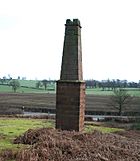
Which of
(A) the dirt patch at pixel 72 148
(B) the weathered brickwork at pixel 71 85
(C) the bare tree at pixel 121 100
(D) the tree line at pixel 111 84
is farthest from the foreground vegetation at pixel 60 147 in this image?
(D) the tree line at pixel 111 84

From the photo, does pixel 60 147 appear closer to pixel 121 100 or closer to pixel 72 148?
pixel 72 148

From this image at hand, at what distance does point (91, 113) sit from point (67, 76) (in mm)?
39312

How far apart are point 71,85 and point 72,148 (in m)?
4.68

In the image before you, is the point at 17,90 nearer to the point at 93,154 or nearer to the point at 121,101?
the point at 121,101

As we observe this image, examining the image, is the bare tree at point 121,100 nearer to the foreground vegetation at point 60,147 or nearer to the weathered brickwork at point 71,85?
the weathered brickwork at point 71,85

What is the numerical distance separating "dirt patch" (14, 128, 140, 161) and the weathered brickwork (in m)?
1.39

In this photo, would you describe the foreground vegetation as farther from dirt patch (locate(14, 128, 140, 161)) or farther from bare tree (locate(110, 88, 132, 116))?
bare tree (locate(110, 88, 132, 116))

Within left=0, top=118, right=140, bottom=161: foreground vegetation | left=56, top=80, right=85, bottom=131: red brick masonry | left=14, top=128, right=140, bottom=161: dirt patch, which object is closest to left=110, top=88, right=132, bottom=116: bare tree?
left=56, top=80, right=85, bottom=131: red brick masonry

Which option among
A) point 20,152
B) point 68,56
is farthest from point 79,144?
point 68,56

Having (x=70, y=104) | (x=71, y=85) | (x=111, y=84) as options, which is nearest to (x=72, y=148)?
(x=70, y=104)

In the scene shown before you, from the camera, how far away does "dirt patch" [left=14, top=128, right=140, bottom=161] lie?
12.2 metres

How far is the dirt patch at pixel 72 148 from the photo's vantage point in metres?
12.2

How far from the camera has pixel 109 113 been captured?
56.3 m

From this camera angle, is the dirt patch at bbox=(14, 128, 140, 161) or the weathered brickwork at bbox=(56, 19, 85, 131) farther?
the weathered brickwork at bbox=(56, 19, 85, 131)
